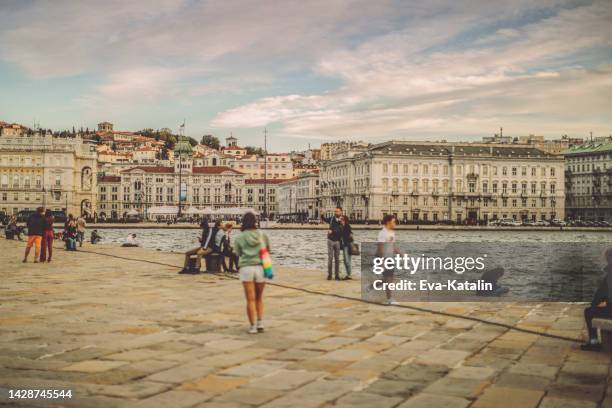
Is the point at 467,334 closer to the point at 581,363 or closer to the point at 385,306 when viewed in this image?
the point at 581,363

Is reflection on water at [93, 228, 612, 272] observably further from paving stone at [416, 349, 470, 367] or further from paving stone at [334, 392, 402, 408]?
paving stone at [334, 392, 402, 408]

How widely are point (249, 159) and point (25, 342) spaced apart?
172 m

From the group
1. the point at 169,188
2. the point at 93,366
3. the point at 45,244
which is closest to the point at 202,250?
the point at 45,244

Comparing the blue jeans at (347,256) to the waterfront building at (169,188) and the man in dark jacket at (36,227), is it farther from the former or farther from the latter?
the waterfront building at (169,188)

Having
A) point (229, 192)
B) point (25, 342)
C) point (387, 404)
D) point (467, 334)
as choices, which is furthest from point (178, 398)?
point (229, 192)

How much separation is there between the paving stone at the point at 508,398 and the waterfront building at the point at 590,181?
12630 centimetres

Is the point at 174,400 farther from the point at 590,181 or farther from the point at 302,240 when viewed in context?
the point at 590,181

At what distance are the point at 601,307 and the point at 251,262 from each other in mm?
4394

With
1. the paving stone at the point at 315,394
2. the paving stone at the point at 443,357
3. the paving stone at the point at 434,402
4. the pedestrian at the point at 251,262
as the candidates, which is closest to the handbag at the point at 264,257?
the pedestrian at the point at 251,262

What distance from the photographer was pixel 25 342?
8219 millimetres

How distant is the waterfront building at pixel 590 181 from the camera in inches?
5054

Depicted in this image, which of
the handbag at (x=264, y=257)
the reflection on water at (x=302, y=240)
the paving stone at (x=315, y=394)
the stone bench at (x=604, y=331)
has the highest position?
the handbag at (x=264, y=257)

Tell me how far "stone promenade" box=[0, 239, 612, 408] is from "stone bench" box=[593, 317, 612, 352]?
230mm

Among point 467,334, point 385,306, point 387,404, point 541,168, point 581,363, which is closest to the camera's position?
point 387,404
